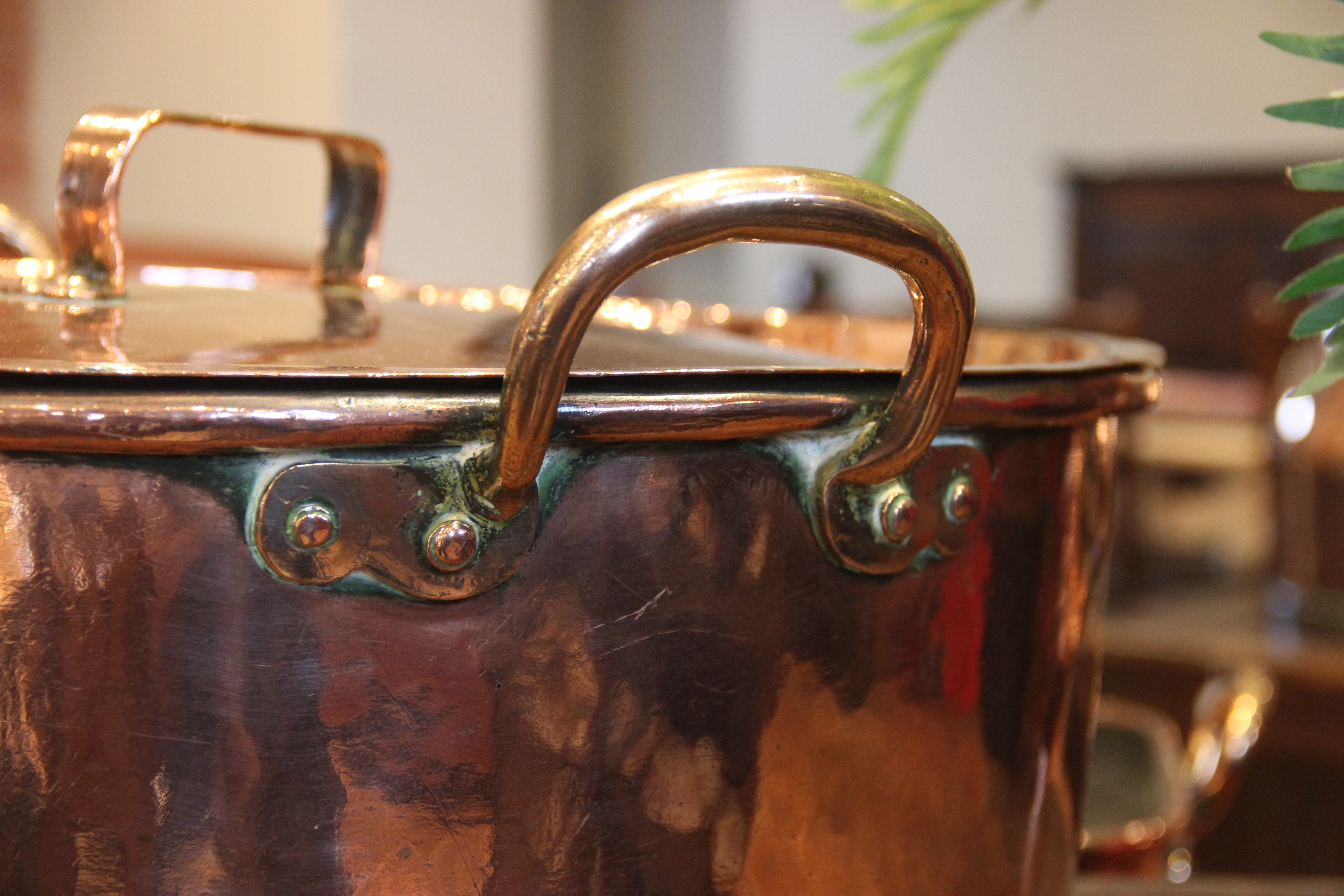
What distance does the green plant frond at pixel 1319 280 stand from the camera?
321 millimetres

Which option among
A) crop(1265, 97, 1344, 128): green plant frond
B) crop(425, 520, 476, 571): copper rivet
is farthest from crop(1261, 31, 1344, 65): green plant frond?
crop(425, 520, 476, 571): copper rivet

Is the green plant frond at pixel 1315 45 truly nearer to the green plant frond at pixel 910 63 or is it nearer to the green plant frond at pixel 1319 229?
the green plant frond at pixel 1319 229

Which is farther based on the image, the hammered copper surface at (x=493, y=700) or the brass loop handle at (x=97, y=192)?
the brass loop handle at (x=97, y=192)

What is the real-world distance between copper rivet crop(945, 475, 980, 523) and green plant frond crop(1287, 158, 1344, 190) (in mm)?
128

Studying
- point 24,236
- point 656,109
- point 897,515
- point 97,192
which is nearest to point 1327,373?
point 897,515

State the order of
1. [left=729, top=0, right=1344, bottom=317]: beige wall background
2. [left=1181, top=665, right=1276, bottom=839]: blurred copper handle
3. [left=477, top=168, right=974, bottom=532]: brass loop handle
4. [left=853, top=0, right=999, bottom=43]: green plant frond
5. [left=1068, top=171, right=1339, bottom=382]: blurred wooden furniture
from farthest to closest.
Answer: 1. [left=729, top=0, right=1344, bottom=317]: beige wall background
2. [left=1068, top=171, right=1339, bottom=382]: blurred wooden furniture
3. [left=1181, top=665, right=1276, bottom=839]: blurred copper handle
4. [left=853, top=0, right=999, bottom=43]: green plant frond
5. [left=477, top=168, right=974, bottom=532]: brass loop handle

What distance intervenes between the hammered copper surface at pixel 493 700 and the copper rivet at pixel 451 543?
0.04ft

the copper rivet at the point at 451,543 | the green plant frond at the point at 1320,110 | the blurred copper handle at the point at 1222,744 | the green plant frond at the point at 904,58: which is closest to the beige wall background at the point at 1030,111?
the blurred copper handle at the point at 1222,744

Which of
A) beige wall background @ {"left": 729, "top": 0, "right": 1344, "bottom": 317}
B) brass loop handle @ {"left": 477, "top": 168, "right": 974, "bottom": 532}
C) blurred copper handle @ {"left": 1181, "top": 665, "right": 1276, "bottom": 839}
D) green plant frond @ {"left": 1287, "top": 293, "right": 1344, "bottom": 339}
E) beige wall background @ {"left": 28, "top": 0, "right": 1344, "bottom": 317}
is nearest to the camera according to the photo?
brass loop handle @ {"left": 477, "top": 168, "right": 974, "bottom": 532}

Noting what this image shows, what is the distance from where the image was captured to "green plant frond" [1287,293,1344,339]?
326mm

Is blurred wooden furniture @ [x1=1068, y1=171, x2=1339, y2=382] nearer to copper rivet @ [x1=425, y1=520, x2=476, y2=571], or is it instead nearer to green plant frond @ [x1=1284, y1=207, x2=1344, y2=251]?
green plant frond @ [x1=1284, y1=207, x2=1344, y2=251]

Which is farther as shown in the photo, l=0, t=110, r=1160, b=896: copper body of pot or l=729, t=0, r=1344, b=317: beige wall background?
l=729, t=0, r=1344, b=317: beige wall background

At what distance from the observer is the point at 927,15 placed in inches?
19.2

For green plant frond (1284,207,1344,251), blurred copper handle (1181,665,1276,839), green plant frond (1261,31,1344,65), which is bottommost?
blurred copper handle (1181,665,1276,839)
